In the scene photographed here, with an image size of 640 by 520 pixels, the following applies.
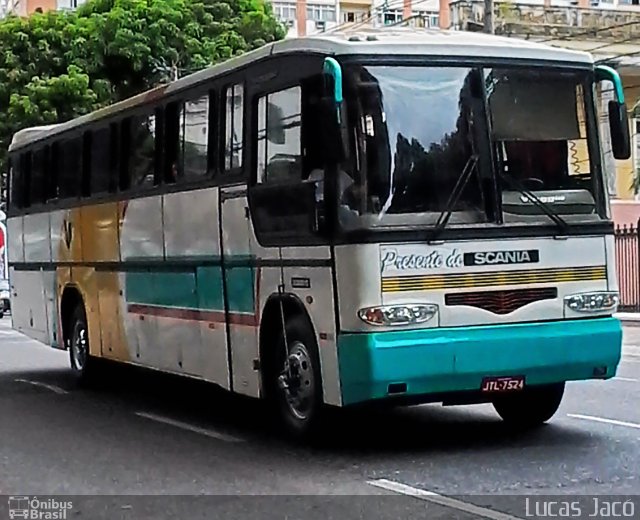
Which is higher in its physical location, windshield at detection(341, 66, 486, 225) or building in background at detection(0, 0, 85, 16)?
building in background at detection(0, 0, 85, 16)

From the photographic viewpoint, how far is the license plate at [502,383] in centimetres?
1017

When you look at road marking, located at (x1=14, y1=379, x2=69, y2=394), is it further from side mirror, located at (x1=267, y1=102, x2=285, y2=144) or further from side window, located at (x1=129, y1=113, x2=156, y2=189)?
side mirror, located at (x1=267, y1=102, x2=285, y2=144)

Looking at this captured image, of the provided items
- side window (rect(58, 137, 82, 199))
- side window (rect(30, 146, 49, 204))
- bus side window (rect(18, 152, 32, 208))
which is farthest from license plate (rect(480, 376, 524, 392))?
bus side window (rect(18, 152, 32, 208))

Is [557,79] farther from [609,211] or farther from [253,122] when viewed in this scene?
[253,122]

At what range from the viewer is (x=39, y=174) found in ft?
59.3

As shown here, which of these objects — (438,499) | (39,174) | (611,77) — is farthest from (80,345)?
(438,499)

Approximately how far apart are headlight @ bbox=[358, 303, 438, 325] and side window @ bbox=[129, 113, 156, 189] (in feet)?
14.4

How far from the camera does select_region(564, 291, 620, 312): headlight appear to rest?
34.3ft

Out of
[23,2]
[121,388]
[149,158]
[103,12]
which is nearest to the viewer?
Answer: [149,158]

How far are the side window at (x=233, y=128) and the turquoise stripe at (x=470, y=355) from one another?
92.0 inches

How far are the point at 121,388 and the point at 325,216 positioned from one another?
A: 23.5 ft

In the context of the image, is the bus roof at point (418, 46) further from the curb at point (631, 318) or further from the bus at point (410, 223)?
the curb at point (631, 318)

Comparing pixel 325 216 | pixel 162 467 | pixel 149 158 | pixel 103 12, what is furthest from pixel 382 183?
pixel 103 12

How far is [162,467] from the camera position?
400 inches
